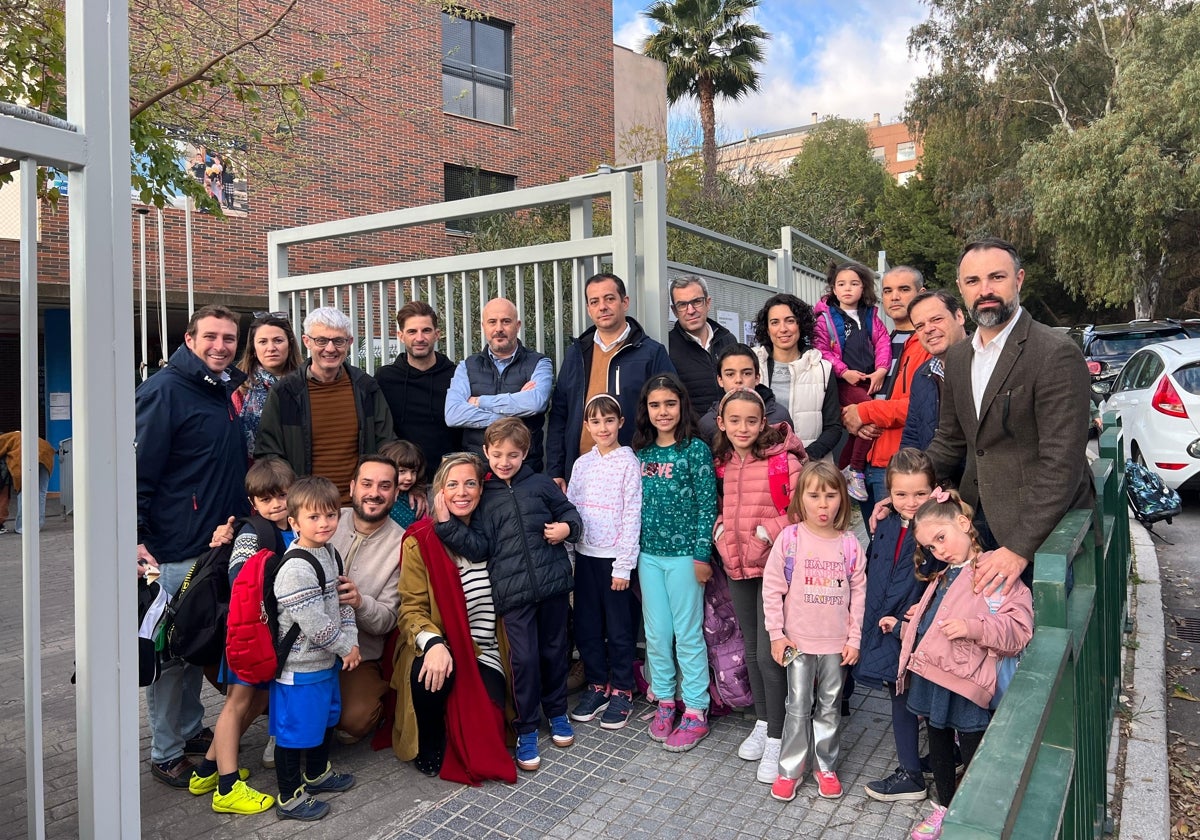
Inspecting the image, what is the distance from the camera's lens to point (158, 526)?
3795 mm

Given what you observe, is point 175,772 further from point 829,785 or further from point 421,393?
point 829,785

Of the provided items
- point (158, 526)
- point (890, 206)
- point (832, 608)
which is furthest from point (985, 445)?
point (890, 206)

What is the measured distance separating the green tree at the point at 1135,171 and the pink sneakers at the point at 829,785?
22.9 meters

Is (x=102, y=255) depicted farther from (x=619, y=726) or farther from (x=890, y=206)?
(x=890, y=206)

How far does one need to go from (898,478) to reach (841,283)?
205 cm

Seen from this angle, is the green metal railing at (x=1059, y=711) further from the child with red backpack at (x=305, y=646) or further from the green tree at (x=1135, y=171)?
the green tree at (x=1135, y=171)

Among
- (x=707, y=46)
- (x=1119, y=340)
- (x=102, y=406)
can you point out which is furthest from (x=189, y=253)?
(x=707, y=46)

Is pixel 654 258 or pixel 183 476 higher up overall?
pixel 654 258

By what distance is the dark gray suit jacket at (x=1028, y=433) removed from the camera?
2.93 metres

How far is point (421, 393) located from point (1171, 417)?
7.77 meters

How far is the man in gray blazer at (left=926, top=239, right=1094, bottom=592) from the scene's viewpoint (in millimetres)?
2941

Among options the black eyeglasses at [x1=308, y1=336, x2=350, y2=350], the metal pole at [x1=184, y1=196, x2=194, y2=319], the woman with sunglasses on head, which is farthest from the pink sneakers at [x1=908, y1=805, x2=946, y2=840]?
the metal pole at [x1=184, y1=196, x2=194, y2=319]

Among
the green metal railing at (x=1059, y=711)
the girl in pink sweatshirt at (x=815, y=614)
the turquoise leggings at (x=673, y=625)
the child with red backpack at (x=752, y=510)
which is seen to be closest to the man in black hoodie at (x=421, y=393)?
the turquoise leggings at (x=673, y=625)

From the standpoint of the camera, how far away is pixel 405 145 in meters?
19.3
